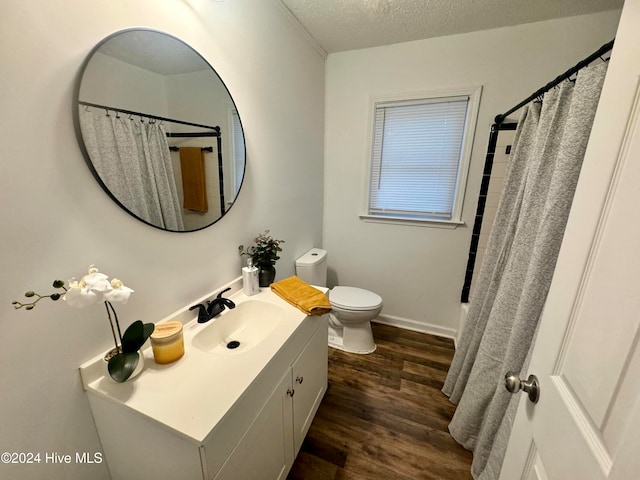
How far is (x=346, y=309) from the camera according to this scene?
198 centimetres

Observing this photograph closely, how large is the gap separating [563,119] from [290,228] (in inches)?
61.2

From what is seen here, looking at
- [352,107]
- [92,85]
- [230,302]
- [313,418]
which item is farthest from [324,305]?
[352,107]

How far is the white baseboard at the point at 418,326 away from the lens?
236 cm

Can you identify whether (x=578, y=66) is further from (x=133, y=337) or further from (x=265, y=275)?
(x=133, y=337)

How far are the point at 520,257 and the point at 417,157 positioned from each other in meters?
1.30

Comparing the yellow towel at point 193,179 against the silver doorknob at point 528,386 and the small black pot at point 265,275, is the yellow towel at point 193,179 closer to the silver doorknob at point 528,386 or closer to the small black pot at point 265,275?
the small black pot at point 265,275

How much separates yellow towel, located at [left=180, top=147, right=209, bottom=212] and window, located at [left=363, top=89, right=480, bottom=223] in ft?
5.03

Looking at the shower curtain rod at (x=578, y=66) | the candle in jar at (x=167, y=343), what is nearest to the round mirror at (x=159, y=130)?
the candle in jar at (x=167, y=343)

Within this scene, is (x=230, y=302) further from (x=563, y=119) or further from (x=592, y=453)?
(x=563, y=119)

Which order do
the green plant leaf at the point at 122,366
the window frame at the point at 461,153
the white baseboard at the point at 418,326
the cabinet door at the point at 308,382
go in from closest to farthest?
the green plant leaf at the point at 122,366, the cabinet door at the point at 308,382, the window frame at the point at 461,153, the white baseboard at the point at 418,326

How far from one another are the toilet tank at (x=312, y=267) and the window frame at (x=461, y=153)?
1.91 ft

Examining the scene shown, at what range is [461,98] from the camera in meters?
1.96

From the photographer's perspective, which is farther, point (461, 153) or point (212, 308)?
point (461, 153)

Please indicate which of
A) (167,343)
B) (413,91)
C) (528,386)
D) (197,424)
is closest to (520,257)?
(528,386)
